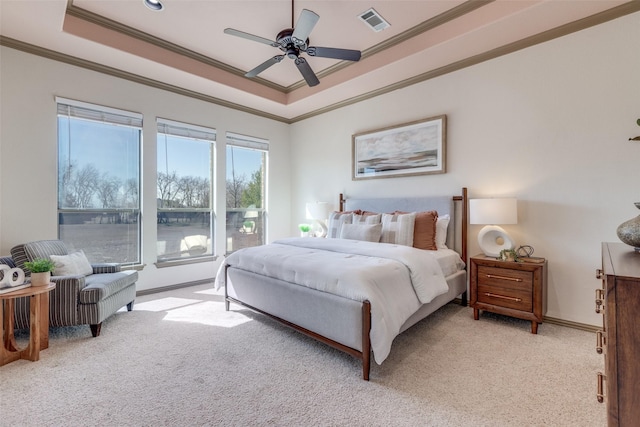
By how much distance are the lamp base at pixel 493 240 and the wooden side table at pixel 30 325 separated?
4.13 m

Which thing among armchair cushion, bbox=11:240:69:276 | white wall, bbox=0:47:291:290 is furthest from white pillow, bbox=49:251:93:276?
white wall, bbox=0:47:291:290

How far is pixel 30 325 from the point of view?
2.23 m

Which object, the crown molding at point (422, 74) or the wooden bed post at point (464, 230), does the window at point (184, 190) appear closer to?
the crown molding at point (422, 74)

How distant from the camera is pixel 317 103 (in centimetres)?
494

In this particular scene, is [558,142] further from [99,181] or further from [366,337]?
[99,181]

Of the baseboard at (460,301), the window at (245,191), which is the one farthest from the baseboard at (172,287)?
the window at (245,191)

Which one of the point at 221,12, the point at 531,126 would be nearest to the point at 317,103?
the point at 221,12

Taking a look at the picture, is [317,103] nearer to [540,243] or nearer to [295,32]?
[295,32]

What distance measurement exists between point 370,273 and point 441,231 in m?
1.80

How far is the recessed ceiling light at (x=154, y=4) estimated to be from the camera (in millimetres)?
2822

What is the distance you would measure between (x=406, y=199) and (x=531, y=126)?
1.60m

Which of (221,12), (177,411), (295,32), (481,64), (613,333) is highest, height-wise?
(221,12)

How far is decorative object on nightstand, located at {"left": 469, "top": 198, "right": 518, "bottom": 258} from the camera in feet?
9.67

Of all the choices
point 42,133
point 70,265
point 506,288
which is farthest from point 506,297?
point 42,133
